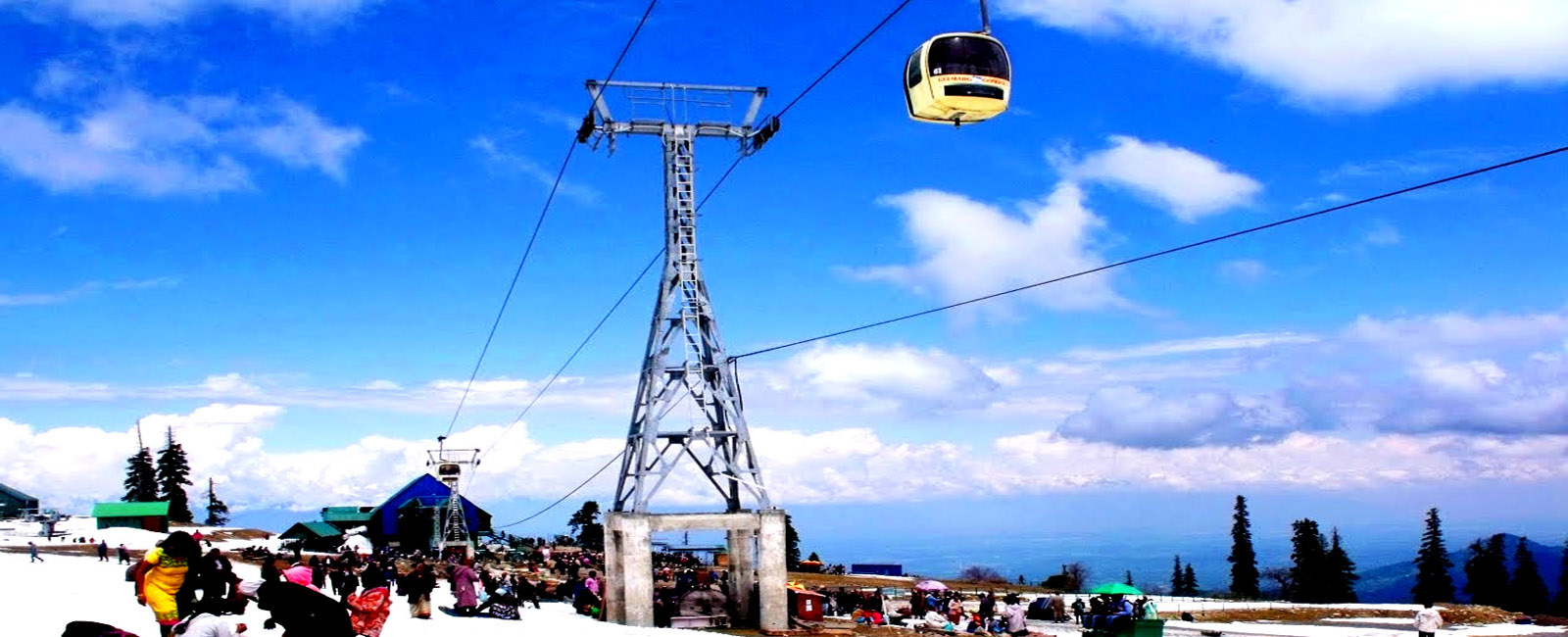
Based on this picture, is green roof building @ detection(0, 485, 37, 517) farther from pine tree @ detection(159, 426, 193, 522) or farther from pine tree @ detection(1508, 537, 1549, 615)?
pine tree @ detection(1508, 537, 1549, 615)

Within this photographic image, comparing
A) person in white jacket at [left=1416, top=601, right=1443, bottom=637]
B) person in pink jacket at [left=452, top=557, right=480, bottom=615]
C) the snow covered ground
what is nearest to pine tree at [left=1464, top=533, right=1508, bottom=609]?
person in white jacket at [left=1416, top=601, right=1443, bottom=637]

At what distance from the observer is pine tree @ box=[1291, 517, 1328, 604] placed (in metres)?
128

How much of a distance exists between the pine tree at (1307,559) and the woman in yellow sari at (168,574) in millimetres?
126215

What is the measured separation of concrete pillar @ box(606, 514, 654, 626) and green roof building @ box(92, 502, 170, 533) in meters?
72.9

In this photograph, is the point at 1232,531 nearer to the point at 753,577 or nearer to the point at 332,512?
the point at 332,512

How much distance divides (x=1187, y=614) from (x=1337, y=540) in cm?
8987

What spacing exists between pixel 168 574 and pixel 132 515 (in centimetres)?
9606

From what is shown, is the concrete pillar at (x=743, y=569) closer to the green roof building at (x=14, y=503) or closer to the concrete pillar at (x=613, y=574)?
the concrete pillar at (x=613, y=574)

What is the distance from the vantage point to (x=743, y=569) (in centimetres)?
3778

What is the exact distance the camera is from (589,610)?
36.5 m

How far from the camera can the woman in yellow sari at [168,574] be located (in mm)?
15062

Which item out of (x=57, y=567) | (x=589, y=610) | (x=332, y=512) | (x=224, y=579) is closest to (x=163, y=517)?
(x=332, y=512)

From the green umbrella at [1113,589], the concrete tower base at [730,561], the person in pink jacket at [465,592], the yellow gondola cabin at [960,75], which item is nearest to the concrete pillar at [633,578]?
the concrete tower base at [730,561]

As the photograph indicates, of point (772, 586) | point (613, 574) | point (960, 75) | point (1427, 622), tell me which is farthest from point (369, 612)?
point (1427, 622)
